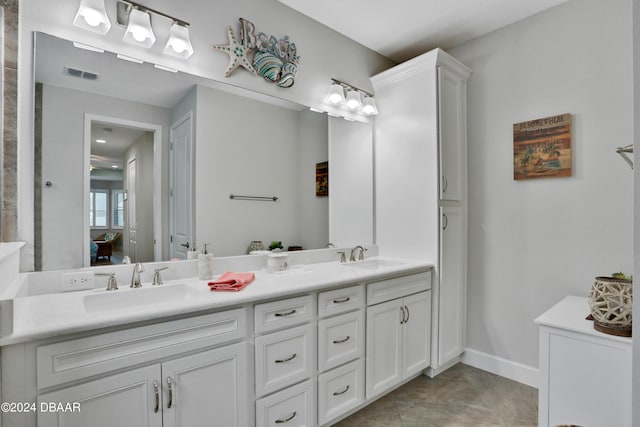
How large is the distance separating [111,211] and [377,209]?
202cm

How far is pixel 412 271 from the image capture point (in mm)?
2324

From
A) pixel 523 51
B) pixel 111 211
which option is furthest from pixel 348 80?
pixel 111 211

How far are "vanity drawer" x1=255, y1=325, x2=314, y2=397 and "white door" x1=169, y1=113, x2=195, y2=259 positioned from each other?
Answer: 729 mm

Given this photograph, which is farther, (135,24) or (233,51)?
(233,51)

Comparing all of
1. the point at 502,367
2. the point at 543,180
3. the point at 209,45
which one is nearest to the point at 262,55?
the point at 209,45

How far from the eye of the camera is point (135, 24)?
163 cm

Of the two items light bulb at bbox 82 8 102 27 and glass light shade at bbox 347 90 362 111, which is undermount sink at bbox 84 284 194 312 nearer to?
light bulb at bbox 82 8 102 27

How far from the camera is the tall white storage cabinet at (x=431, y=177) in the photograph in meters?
2.50

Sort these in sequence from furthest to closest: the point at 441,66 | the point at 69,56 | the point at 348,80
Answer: the point at 348,80 → the point at 441,66 → the point at 69,56

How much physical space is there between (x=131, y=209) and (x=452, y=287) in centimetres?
235

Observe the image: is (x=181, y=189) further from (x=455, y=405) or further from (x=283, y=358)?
(x=455, y=405)

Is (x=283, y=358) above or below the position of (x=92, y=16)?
below

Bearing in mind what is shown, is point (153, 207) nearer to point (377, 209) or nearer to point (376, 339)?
point (376, 339)

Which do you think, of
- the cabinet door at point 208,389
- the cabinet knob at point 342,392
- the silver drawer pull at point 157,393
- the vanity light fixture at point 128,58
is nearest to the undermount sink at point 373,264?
the cabinet knob at point 342,392
